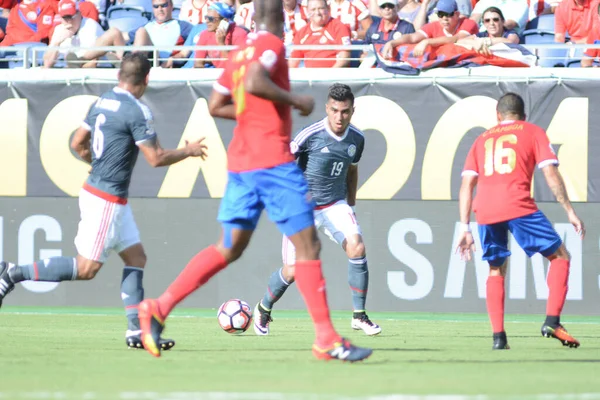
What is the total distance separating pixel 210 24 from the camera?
17.3 meters

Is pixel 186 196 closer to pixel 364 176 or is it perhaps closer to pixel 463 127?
pixel 364 176

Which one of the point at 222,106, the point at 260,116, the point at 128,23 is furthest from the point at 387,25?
the point at 260,116

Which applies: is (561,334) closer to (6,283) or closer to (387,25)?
(6,283)

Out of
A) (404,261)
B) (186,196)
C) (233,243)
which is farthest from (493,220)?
(186,196)

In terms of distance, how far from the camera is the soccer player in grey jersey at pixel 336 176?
1162cm

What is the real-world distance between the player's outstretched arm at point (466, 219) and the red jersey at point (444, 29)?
6.78 meters

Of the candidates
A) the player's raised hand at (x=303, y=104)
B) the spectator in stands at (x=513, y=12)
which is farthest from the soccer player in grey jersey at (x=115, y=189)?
the spectator in stands at (x=513, y=12)

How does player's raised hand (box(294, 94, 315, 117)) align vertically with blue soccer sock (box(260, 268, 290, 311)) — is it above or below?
above

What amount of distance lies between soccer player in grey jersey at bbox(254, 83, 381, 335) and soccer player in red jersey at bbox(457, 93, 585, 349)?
2.17 metres

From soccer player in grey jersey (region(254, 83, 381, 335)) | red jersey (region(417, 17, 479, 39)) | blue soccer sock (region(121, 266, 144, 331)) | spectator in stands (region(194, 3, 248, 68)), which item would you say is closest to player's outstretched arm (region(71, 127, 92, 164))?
blue soccer sock (region(121, 266, 144, 331))

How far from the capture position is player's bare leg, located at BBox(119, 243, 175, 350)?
8.97 m

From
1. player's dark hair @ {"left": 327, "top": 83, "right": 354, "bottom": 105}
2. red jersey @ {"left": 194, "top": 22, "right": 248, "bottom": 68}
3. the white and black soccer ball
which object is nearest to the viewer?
the white and black soccer ball

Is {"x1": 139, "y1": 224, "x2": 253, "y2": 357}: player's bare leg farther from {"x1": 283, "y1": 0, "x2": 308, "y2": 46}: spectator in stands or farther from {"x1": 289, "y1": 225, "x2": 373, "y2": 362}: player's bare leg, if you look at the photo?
{"x1": 283, "y1": 0, "x2": 308, "y2": 46}: spectator in stands

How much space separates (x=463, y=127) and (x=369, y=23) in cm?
Answer: 290
